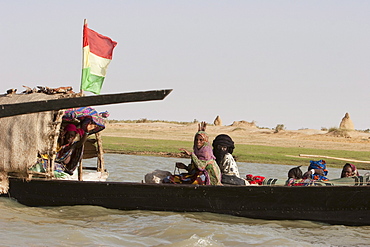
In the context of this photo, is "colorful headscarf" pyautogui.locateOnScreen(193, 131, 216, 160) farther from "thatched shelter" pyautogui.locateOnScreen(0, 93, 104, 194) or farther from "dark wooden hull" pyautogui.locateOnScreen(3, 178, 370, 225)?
"thatched shelter" pyautogui.locateOnScreen(0, 93, 104, 194)

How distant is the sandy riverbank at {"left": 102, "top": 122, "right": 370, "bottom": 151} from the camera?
88.5 ft

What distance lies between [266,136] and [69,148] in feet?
70.6

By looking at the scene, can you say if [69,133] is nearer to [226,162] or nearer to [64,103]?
[226,162]

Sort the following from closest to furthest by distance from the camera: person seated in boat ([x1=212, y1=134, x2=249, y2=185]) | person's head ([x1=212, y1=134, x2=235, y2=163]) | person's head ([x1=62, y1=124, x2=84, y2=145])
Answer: person seated in boat ([x1=212, y1=134, x2=249, y2=185]), person's head ([x1=212, y1=134, x2=235, y2=163]), person's head ([x1=62, y1=124, x2=84, y2=145])

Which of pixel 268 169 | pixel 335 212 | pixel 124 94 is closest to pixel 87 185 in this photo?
pixel 335 212

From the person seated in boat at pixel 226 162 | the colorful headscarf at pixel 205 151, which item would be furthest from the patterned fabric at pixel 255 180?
the colorful headscarf at pixel 205 151

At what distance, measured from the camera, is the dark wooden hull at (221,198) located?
7980 mm

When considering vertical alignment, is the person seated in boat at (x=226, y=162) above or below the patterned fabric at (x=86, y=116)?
below

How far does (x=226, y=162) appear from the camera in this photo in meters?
8.80

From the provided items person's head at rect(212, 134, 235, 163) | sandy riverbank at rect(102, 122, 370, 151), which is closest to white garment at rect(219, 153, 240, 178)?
person's head at rect(212, 134, 235, 163)

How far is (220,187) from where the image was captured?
835cm

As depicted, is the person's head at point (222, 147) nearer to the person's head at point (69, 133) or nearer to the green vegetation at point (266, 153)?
the person's head at point (69, 133)

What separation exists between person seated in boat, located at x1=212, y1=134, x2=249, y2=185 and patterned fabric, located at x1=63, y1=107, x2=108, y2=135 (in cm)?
221

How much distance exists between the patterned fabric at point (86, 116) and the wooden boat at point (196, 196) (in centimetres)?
57
